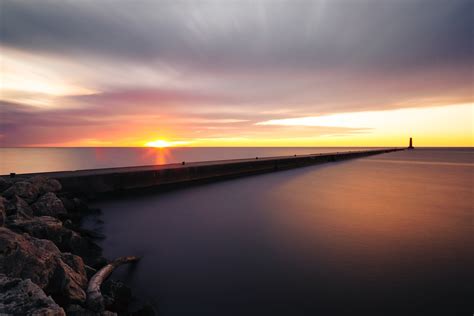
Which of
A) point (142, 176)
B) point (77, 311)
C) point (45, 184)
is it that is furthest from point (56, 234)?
point (142, 176)

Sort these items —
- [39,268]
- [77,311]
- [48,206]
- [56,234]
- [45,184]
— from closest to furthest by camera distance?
[77,311]
[39,268]
[56,234]
[48,206]
[45,184]

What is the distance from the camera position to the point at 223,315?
3457 mm

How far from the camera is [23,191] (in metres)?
6.73

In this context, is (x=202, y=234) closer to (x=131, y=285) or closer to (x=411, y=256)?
(x=131, y=285)

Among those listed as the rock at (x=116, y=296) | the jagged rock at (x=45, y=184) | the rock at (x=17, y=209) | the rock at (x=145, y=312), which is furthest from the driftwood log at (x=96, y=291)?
the jagged rock at (x=45, y=184)

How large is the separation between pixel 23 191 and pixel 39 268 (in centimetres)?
525

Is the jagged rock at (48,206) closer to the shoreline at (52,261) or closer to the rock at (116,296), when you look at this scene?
the shoreline at (52,261)

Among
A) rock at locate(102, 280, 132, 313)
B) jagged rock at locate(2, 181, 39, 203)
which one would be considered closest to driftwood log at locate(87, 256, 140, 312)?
rock at locate(102, 280, 132, 313)

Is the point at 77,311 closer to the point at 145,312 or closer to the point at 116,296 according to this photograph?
the point at 116,296

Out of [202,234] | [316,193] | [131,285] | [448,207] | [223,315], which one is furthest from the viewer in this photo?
[316,193]

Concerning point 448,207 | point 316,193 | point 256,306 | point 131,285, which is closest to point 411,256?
point 256,306

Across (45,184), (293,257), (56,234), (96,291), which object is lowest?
(293,257)

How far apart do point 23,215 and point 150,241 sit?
106 inches

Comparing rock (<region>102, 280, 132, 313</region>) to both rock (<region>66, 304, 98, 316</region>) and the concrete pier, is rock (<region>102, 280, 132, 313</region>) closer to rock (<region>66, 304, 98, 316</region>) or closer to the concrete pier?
rock (<region>66, 304, 98, 316</region>)
